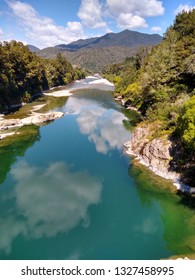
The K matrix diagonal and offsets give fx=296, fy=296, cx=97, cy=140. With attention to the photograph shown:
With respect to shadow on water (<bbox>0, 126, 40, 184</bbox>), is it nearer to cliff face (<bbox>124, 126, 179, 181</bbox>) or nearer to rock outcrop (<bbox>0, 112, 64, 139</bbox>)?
rock outcrop (<bbox>0, 112, 64, 139</bbox>)

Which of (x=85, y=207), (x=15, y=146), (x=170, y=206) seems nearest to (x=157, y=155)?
(x=170, y=206)

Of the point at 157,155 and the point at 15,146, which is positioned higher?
the point at 15,146

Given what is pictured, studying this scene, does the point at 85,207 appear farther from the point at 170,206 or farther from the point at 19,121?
the point at 19,121

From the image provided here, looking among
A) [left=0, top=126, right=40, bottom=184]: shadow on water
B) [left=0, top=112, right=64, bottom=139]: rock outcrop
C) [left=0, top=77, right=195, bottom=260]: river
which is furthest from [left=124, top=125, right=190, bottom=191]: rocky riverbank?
[left=0, top=112, right=64, bottom=139]: rock outcrop

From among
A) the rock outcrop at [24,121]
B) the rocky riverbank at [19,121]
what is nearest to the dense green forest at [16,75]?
the rocky riverbank at [19,121]

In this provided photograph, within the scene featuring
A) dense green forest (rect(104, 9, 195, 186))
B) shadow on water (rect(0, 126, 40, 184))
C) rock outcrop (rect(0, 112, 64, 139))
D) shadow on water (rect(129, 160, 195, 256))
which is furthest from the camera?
rock outcrop (rect(0, 112, 64, 139))
